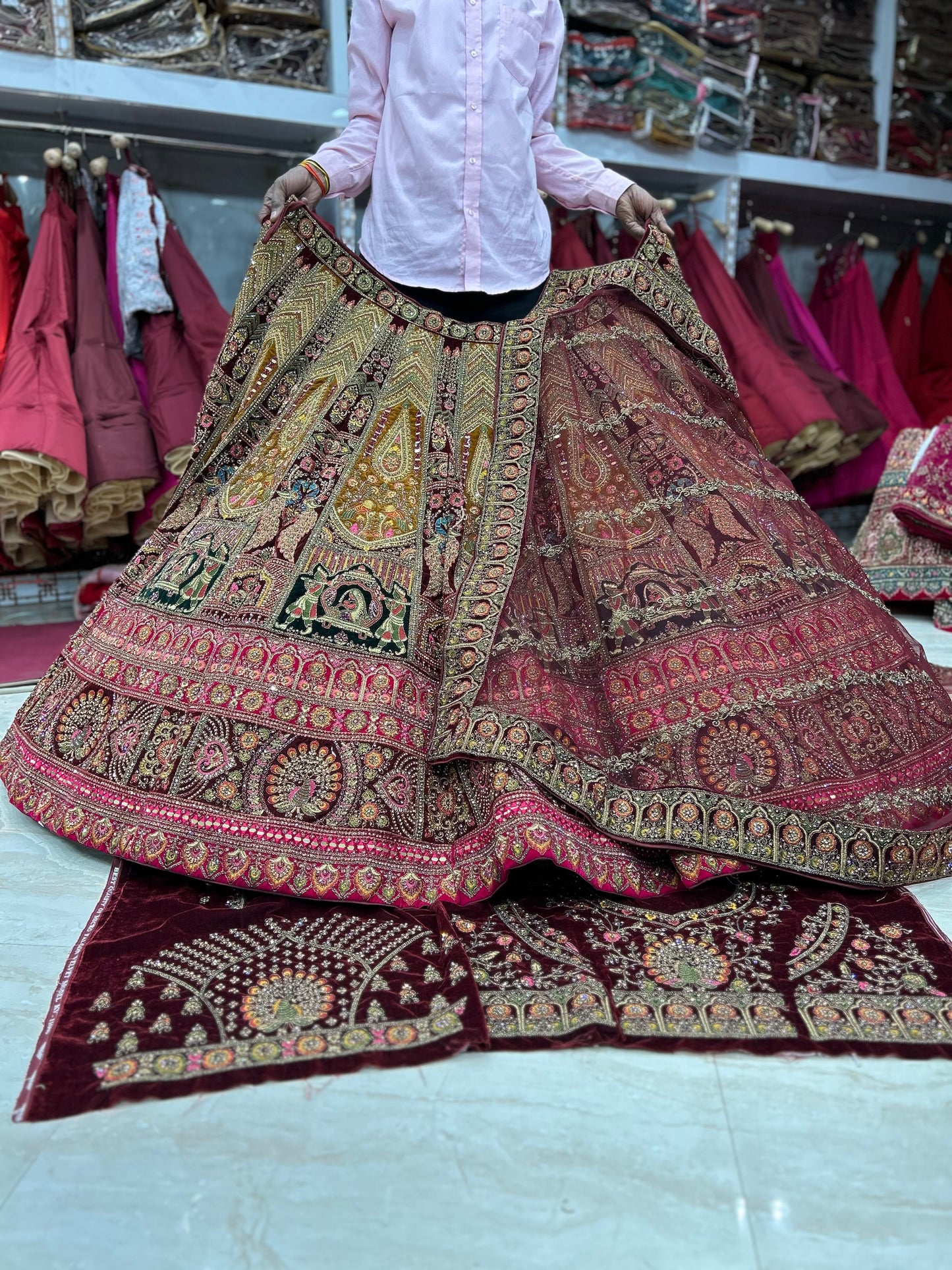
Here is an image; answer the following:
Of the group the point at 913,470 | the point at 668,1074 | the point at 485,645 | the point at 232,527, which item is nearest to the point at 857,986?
the point at 668,1074

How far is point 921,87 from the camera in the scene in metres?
4.45

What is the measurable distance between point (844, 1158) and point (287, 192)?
1.53 m

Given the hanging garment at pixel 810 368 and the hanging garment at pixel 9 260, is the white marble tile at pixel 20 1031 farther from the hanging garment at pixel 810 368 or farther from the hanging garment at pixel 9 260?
the hanging garment at pixel 810 368

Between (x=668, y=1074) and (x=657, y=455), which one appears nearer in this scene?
(x=668, y=1074)

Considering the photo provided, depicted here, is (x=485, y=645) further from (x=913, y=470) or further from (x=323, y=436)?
(x=913, y=470)

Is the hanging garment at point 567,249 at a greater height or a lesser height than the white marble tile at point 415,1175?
greater

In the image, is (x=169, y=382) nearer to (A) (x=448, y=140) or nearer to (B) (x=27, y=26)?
(B) (x=27, y=26)

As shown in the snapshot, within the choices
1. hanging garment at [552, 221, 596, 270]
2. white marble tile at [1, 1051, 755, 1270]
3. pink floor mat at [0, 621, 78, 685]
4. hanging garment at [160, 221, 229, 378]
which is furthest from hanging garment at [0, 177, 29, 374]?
white marble tile at [1, 1051, 755, 1270]

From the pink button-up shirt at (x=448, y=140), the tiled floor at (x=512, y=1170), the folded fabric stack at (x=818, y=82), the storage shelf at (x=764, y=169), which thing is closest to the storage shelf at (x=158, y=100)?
the storage shelf at (x=764, y=169)

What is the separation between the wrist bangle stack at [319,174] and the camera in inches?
65.9

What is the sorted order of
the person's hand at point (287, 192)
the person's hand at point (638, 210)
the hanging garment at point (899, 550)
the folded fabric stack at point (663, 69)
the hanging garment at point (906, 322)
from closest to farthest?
the person's hand at point (287, 192), the person's hand at point (638, 210), the hanging garment at point (899, 550), the folded fabric stack at point (663, 69), the hanging garment at point (906, 322)

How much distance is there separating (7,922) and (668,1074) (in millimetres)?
852

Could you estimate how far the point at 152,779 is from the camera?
4.51 feet

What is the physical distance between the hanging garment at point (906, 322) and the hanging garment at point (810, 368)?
68 centimetres
